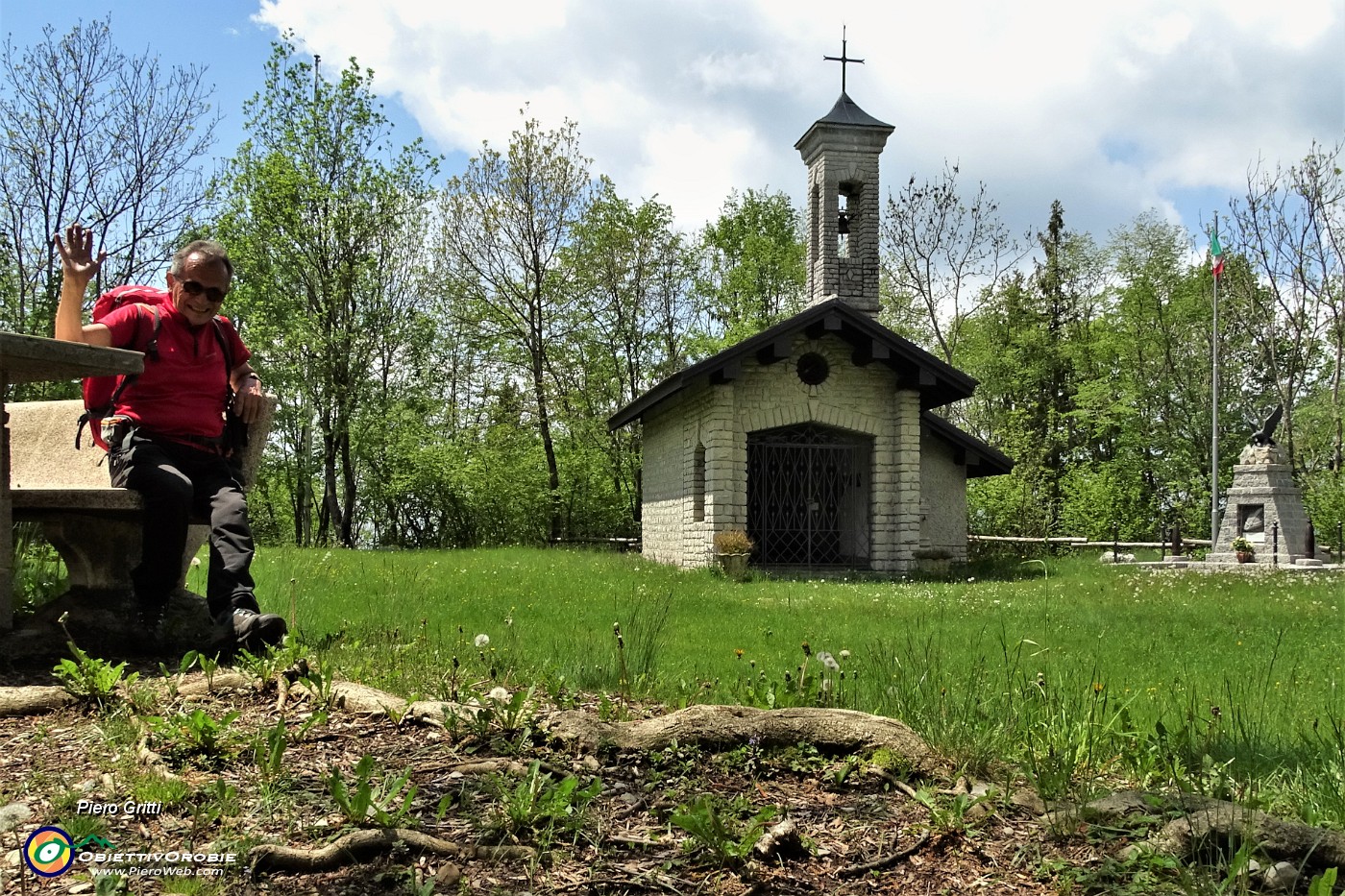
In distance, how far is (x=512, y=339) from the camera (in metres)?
25.7

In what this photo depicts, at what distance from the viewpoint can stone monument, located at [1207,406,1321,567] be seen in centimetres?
1493

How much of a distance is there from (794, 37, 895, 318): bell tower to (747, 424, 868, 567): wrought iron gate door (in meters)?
3.00

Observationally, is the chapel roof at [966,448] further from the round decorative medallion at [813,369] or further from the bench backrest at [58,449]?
the bench backrest at [58,449]

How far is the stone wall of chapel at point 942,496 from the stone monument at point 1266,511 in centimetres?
457

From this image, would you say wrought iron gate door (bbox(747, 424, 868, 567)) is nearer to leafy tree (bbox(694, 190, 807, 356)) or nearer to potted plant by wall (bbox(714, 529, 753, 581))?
potted plant by wall (bbox(714, 529, 753, 581))

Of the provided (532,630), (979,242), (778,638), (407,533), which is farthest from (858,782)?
(979,242)

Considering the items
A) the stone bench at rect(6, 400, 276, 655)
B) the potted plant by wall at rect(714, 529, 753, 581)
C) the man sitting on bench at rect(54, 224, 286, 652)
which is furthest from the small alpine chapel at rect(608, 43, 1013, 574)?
the man sitting on bench at rect(54, 224, 286, 652)

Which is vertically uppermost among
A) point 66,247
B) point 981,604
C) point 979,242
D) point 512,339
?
point 979,242

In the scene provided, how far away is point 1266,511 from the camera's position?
15.2 m

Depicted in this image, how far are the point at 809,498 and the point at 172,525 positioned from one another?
42.3ft

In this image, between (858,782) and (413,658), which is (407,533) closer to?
(413,658)

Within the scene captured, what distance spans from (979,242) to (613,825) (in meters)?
29.7

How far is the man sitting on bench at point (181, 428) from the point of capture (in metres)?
3.51

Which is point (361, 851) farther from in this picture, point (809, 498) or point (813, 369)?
point (809, 498)
